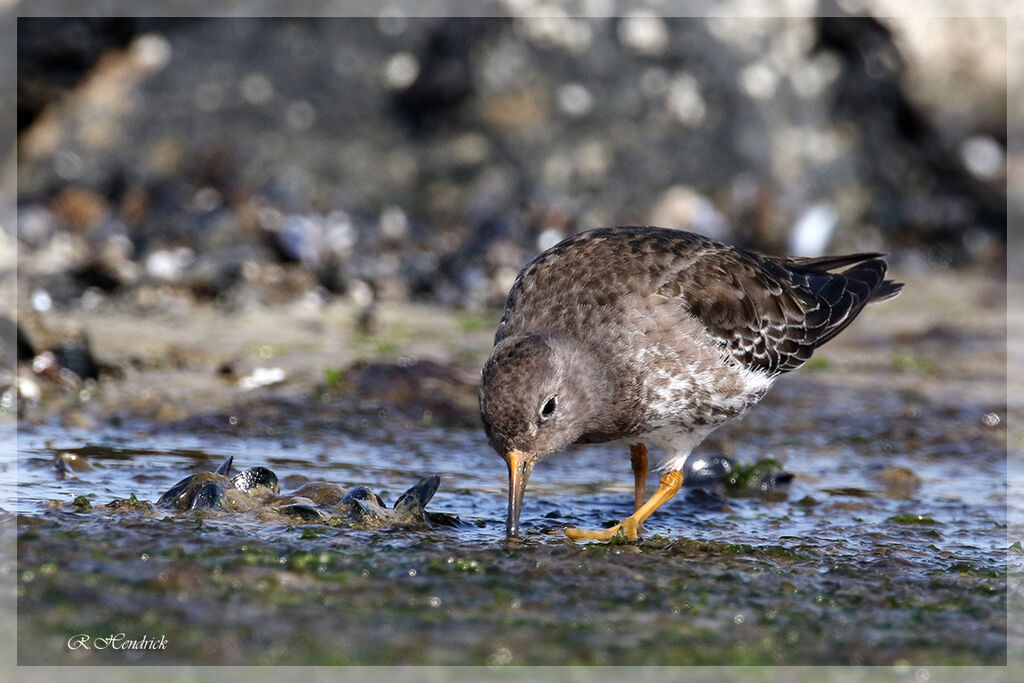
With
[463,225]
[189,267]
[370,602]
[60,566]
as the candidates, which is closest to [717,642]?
[370,602]

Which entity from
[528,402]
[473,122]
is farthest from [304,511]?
[473,122]

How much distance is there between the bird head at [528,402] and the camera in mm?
5348

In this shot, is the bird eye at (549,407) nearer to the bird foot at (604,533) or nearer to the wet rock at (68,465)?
the bird foot at (604,533)

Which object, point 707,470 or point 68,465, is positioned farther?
point 707,470

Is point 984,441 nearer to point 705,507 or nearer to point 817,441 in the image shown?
point 817,441

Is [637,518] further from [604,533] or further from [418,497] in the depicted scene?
[418,497]

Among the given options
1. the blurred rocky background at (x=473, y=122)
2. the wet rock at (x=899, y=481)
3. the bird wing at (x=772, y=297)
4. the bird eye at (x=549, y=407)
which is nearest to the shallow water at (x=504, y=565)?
the wet rock at (x=899, y=481)

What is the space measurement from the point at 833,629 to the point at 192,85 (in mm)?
11183

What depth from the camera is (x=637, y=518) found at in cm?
578

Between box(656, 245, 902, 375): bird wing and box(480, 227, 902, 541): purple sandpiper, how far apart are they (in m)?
0.01

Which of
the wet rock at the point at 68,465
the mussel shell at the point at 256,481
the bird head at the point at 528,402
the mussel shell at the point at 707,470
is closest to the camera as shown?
the bird head at the point at 528,402

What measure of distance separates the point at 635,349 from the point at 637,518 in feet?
2.78
